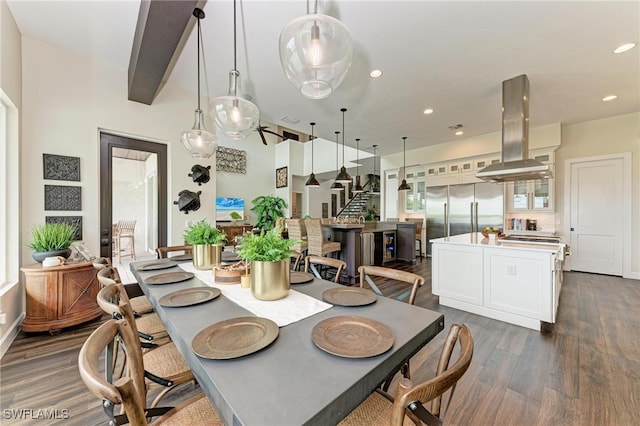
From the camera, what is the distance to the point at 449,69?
3211 millimetres

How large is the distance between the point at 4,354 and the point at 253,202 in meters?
7.47

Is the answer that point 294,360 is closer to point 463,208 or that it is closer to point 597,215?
point 463,208

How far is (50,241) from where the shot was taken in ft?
8.69

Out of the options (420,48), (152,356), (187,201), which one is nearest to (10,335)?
(187,201)

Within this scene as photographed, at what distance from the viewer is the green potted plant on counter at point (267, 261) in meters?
1.37

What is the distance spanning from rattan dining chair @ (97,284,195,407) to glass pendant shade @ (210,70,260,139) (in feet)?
5.38

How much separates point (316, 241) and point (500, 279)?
265cm

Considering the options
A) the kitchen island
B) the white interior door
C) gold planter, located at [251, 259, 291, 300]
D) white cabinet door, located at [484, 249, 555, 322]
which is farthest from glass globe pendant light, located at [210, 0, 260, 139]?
the white interior door

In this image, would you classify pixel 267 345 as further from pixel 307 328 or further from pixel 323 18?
pixel 323 18

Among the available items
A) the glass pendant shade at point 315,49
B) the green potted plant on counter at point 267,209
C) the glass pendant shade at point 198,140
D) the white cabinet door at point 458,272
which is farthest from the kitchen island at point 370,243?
the green potted plant on counter at point 267,209

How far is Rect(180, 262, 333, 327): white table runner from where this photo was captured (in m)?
1.23

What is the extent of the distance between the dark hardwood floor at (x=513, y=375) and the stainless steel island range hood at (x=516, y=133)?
1.84 m

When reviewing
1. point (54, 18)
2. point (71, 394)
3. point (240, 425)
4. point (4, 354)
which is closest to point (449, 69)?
point (240, 425)

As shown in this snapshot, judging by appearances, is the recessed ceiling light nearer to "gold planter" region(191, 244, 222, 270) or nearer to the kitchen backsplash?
the kitchen backsplash
